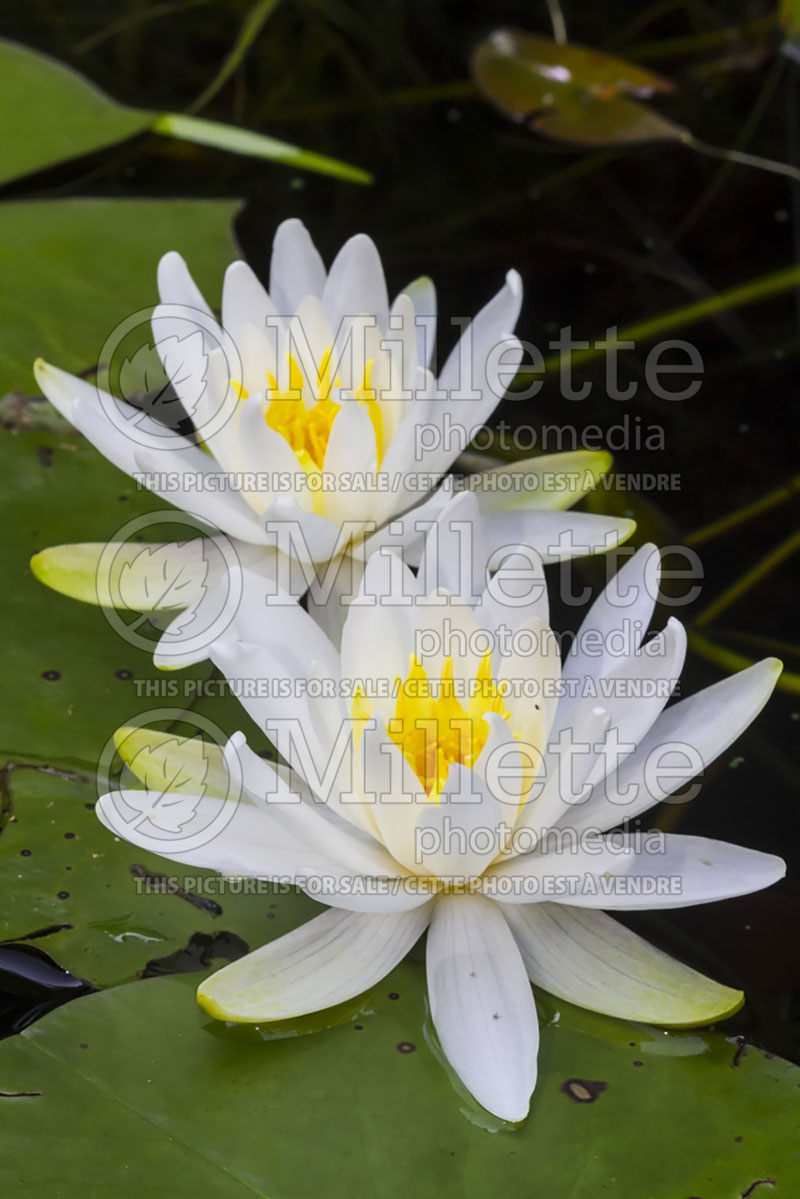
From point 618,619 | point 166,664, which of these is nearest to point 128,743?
point 166,664

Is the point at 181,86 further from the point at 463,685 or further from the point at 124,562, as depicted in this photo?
the point at 463,685

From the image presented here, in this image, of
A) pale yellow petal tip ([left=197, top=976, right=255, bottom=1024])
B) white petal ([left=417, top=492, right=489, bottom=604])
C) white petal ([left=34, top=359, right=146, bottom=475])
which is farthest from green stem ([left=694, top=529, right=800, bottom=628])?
pale yellow petal tip ([left=197, top=976, right=255, bottom=1024])

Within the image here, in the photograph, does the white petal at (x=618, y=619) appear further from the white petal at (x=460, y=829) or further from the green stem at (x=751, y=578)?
the green stem at (x=751, y=578)

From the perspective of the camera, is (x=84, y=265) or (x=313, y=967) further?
(x=84, y=265)

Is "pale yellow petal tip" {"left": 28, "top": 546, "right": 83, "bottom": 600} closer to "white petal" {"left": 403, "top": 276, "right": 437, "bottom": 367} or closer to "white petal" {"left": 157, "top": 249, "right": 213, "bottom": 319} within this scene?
"white petal" {"left": 157, "top": 249, "right": 213, "bottom": 319}

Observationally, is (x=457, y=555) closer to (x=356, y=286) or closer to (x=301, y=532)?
(x=301, y=532)

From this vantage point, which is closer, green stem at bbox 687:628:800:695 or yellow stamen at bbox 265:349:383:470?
yellow stamen at bbox 265:349:383:470
